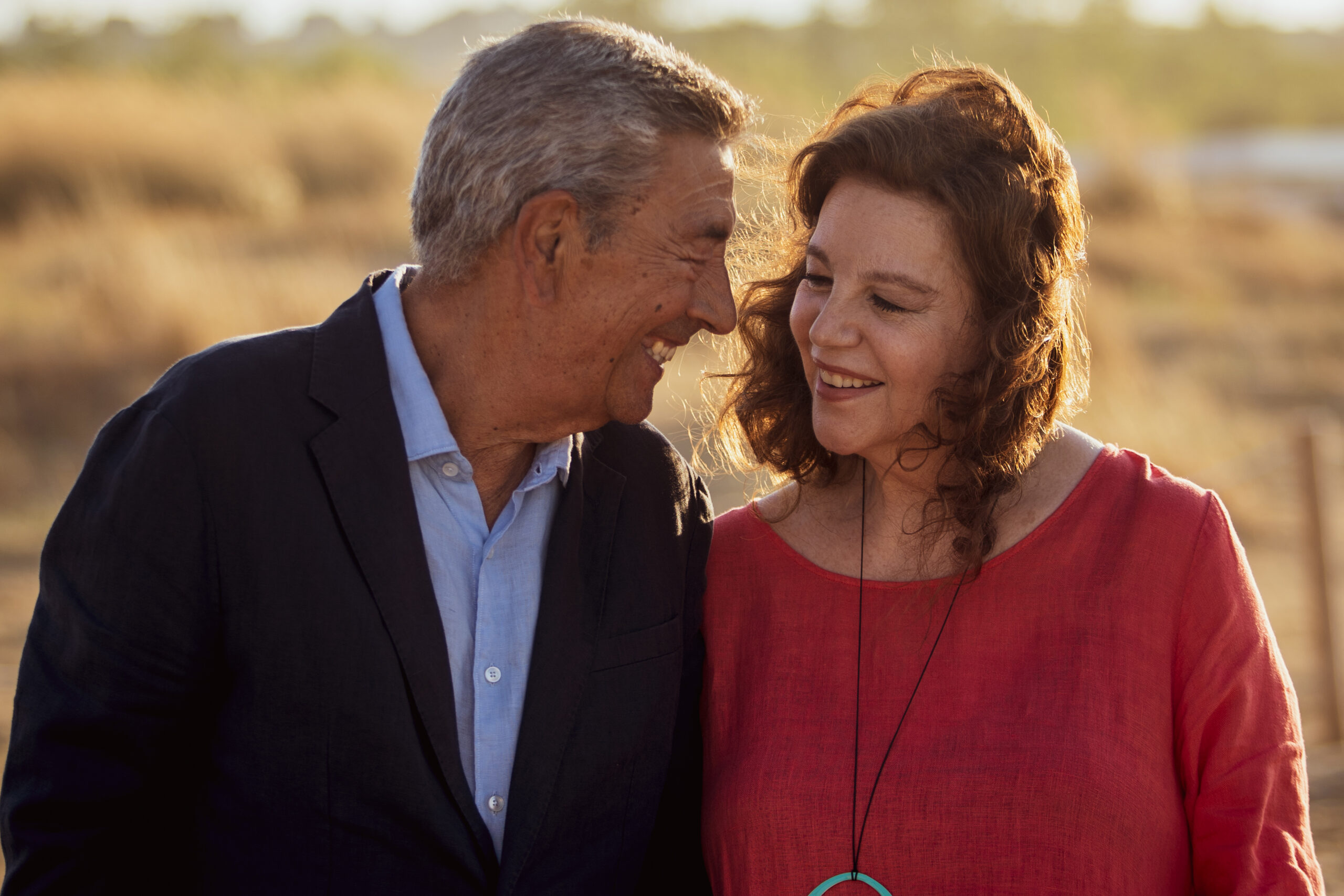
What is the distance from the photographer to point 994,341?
2398mm

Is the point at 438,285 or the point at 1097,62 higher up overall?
the point at 1097,62

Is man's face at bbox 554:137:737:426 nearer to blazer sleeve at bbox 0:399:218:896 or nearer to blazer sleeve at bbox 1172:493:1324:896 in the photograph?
blazer sleeve at bbox 0:399:218:896

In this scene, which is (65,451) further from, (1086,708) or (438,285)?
(1086,708)

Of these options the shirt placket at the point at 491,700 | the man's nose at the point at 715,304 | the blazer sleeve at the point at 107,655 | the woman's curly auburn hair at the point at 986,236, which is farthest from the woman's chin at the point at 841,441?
the blazer sleeve at the point at 107,655

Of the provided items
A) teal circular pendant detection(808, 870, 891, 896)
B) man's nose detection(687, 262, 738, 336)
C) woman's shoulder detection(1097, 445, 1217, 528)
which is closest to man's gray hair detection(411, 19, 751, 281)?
man's nose detection(687, 262, 738, 336)

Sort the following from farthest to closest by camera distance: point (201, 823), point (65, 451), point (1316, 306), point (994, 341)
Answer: point (1316, 306), point (65, 451), point (994, 341), point (201, 823)

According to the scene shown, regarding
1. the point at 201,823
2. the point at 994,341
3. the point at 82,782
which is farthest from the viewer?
the point at 994,341

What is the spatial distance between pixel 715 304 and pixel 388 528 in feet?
2.42

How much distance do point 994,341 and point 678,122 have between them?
2.32ft

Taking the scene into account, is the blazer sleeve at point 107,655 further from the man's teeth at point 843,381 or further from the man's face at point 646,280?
the man's teeth at point 843,381

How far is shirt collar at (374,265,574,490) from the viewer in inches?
86.7

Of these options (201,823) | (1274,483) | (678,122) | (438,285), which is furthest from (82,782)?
(1274,483)

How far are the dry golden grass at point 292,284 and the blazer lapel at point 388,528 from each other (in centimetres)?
249

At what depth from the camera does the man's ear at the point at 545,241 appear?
2197 mm
